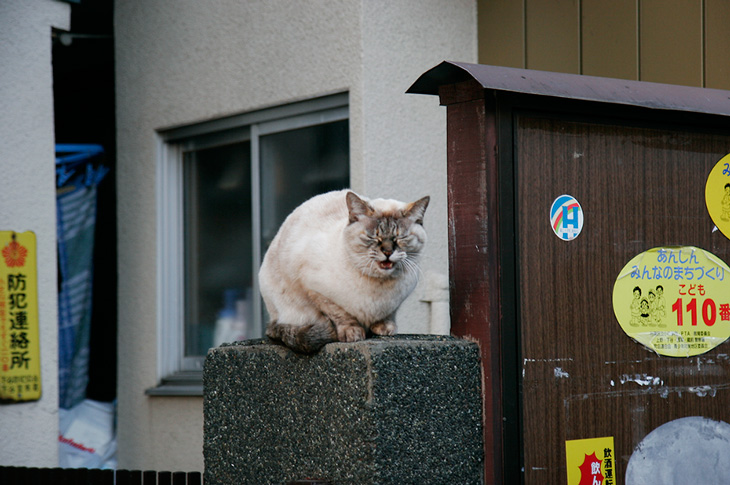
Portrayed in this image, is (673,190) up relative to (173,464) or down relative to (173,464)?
up

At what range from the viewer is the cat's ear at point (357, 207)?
8.05 feet

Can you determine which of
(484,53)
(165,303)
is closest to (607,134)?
(484,53)

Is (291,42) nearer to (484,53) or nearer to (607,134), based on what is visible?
(484,53)

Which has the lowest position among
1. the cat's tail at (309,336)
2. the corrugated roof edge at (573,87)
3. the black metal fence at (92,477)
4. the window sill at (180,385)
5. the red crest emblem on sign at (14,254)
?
the black metal fence at (92,477)

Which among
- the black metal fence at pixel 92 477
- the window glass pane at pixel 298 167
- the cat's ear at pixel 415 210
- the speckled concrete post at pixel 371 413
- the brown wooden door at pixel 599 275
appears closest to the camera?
the speckled concrete post at pixel 371 413

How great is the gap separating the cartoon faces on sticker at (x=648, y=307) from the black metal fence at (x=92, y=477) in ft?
5.95

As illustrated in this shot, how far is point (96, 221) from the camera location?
6332 mm

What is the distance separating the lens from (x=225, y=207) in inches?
222

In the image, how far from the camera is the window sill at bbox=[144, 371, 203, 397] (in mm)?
5414

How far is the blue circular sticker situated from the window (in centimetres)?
259

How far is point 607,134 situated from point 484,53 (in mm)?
2639

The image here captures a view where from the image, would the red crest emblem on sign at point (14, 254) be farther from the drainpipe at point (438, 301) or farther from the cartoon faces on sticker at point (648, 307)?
the cartoon faces on sticker at point (648, 307)

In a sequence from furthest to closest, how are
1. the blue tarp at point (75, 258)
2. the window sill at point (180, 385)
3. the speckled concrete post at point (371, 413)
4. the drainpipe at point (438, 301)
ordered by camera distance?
the blue tarp at point (75, 258) < the window sill at point (180, 385) < the drainpipe at point (438, 301) < the speckled concrete post at point (371, 413)

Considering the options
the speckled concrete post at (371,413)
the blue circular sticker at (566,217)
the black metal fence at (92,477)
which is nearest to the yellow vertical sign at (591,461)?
the speckled concrete post at (371,413)
